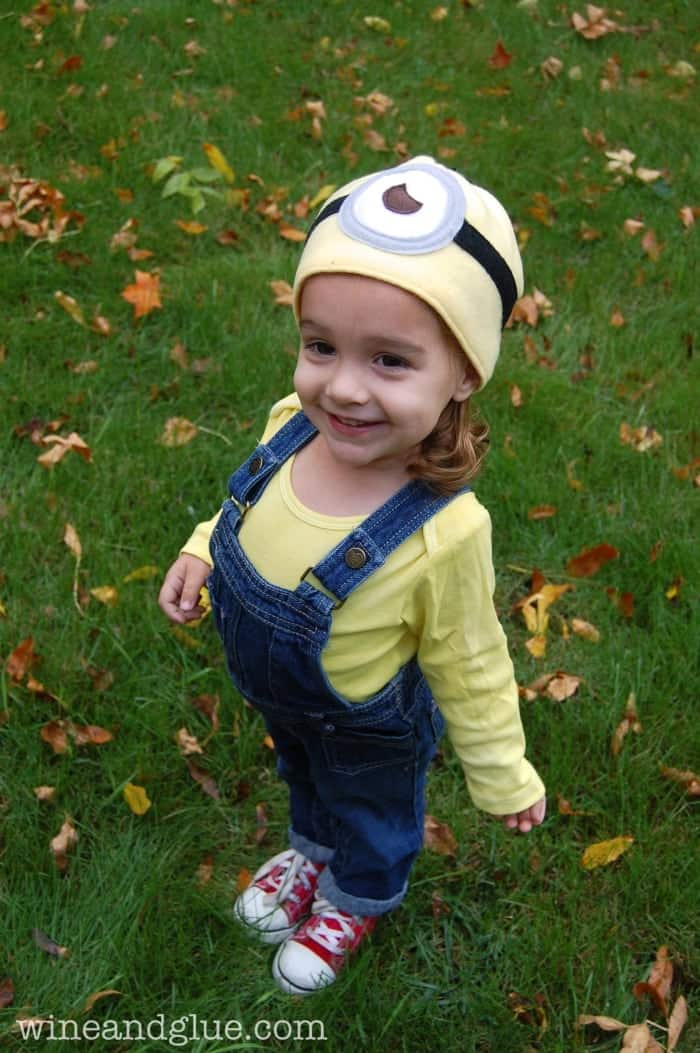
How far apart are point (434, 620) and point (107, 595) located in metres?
1.46

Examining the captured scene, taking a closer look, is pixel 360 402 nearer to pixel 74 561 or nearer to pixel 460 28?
pixel 74 561

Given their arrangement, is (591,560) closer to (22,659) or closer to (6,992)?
(22,659)

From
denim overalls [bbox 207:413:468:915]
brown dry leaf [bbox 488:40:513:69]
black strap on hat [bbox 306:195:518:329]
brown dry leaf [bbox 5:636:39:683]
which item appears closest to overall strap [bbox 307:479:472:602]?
denim overalls [bbox 207:413:468:915]

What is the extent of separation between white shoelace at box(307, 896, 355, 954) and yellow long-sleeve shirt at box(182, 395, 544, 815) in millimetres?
604

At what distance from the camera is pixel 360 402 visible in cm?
159

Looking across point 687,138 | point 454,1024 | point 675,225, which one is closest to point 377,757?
point 454,1024

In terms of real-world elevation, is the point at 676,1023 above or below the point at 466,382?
below

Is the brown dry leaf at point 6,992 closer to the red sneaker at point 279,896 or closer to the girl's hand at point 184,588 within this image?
the red sneaker at point 279,896

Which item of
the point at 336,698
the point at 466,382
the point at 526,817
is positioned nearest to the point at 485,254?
the point at 466,382

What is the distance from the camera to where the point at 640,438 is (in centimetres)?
363

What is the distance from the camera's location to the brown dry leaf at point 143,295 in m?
→ 3.87

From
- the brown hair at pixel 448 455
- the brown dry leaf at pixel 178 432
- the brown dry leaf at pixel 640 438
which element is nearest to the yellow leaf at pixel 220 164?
the brown dry leaf at pixel 178 432

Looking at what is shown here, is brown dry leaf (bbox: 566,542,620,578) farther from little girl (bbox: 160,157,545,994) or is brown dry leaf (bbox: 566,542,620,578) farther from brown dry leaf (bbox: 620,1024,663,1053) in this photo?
brown dry leaf (bbox: 620,1024,663,1053)

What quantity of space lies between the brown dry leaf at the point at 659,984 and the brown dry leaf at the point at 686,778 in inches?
17.2
